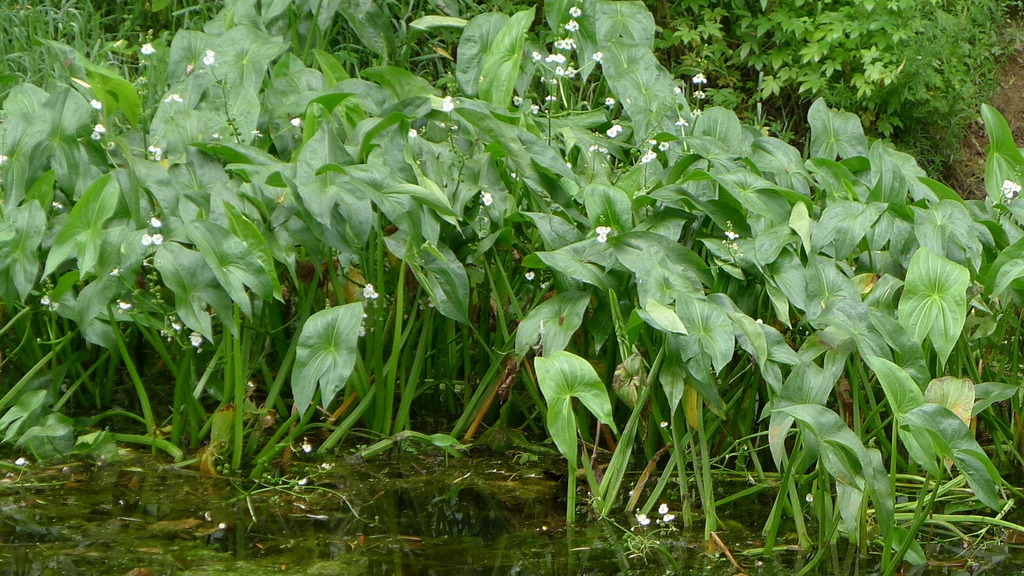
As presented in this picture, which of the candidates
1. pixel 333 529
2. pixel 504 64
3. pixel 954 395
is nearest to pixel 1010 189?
pixel 954 395

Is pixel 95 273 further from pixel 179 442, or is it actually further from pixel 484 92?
pixel 484 92

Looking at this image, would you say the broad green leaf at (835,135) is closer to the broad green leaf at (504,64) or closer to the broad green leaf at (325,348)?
the broad green leaf at (504,64)

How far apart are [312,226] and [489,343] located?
0.69 meters

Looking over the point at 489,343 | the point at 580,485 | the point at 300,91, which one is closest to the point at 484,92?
the point at 300,91

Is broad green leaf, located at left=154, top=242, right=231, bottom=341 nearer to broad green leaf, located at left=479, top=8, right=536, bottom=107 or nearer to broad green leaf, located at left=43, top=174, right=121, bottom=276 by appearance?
broad green leaf, located at left=43, top=174, right=121, bottom=276

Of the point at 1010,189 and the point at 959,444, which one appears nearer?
the point at 959,444

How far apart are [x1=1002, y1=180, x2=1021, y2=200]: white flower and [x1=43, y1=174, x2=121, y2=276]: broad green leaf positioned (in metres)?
2.00

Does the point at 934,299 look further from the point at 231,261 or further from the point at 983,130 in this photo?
the point at 983,130

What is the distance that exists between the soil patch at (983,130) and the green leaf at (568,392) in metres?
2.94

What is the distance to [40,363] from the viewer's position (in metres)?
2.48

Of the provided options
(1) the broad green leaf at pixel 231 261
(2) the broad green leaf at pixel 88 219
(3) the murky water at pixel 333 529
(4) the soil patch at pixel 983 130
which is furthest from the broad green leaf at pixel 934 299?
(4) the soil patch at pixel 983 130

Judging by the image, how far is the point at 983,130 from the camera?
15.6ft

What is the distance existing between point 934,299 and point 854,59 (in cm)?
243

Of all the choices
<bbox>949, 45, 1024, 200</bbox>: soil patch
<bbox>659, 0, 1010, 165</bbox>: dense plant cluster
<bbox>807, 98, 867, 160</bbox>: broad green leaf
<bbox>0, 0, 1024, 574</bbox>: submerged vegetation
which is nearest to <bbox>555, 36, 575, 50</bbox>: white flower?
<bbox>0, 0, 1024, 574</bbox>: submerged vegetation
